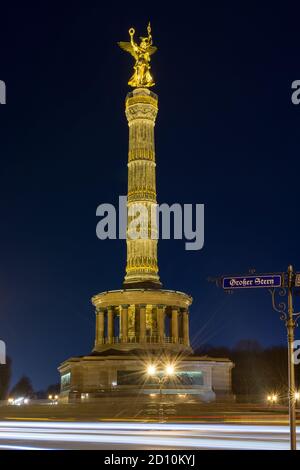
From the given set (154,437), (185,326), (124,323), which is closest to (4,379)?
(124,323)

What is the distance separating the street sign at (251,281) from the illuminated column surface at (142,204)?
4450cm

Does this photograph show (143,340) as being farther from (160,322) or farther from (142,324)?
(160,322)

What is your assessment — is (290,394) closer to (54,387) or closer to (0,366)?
(0,366)

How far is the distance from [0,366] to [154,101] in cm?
3367

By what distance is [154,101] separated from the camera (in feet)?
211

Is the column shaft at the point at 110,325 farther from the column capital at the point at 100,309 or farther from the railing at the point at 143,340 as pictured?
the column capital at the point at 100,309

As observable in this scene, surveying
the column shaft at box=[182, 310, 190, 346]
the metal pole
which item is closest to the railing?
the column shaft at box=[182, 310, 190, 346]

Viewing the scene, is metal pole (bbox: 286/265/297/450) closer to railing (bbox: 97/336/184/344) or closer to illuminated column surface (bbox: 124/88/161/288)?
railing (bbox: 97/336/184/344)

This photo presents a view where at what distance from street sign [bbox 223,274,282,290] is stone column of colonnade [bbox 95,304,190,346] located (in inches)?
1727

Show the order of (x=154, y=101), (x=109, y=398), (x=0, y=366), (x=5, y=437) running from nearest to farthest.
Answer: (x=5, y=437) → (x=109, y=398) → (x=154, y=101) → (x=0, y=366)

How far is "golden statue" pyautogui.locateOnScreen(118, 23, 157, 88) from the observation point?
65.4 meters

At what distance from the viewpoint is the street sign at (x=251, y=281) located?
13281 mm

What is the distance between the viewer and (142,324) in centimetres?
5734
